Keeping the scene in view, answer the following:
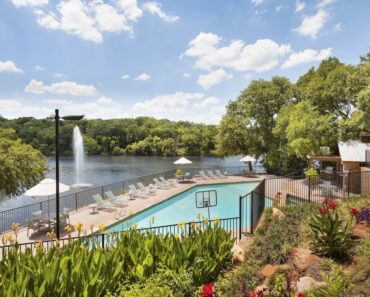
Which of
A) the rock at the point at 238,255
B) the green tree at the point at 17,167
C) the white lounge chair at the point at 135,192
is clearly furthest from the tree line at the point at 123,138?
the rock at the point at 238,255

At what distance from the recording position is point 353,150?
16.6m

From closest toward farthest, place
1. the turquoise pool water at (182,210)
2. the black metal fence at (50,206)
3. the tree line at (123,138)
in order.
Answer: the turquoise pool water at (182,210) → the black metal fence at (50,206) → the tree line at (123,138)

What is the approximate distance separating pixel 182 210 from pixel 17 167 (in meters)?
10.5

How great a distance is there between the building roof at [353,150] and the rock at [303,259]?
1198cm

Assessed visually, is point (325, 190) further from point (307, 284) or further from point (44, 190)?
point (44, 190)

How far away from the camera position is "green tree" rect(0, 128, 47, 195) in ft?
54.2

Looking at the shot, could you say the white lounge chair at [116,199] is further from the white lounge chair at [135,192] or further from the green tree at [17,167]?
the green tree at [17,167]

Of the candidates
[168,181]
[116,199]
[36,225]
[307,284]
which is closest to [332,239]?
[307,284]

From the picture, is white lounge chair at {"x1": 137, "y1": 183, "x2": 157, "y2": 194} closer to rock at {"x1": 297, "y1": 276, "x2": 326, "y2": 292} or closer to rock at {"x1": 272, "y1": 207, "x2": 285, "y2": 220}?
rock at {"x1": 272, "y1": 207, "x2": 285, "y2": 220}

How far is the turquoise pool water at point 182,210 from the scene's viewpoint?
14216mm

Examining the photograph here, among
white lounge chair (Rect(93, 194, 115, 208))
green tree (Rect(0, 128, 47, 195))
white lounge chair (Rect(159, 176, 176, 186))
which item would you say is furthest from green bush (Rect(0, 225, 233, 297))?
white lounge chair (Rect(159, 176, 176, 186))

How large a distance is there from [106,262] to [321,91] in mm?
22634

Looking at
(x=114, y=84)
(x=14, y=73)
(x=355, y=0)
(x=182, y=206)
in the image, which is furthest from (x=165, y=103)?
(x=355, y=0)

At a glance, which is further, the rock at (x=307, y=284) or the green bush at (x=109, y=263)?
the rock at (x=307, y=284)
